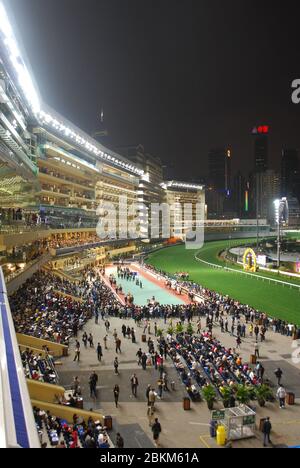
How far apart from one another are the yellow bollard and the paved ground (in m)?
0.33

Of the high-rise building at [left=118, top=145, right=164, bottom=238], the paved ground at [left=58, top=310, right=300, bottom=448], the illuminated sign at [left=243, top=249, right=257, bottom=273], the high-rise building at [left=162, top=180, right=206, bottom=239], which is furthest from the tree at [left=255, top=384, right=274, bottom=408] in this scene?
the high-rise building at [left=162, top=180, right=206, bottom=239]

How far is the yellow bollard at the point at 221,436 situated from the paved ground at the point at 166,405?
0.33 m

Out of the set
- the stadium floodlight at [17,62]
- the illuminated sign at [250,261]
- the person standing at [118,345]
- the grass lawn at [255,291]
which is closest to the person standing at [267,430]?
the person standing at [118,345]

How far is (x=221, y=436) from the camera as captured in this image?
42.7ft

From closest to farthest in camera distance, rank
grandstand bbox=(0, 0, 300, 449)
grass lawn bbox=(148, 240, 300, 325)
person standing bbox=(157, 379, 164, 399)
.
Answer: grandstand bbox=(0, 0, 300, 449)
person standing bbox=(157, 379, 164, 399)
grass lawn bbox=(148, 240, 300, 325)

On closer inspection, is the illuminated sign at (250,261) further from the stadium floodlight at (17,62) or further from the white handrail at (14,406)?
the white handrail at (14,406)

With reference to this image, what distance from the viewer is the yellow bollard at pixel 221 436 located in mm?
13016

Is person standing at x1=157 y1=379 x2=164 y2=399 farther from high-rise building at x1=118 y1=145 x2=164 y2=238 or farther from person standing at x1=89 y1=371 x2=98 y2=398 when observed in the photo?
high-rise building at x1=118 y1=145 x2=164 y2=238

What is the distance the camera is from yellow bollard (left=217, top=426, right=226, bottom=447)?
13.0 m

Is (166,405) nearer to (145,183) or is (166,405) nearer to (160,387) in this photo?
(160,387)

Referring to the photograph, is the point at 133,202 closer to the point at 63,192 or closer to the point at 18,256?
the point at 63,192

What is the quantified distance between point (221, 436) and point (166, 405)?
3.41 metres

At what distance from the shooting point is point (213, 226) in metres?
178

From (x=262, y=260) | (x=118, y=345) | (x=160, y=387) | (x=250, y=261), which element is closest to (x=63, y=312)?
(x=118, y=345)
